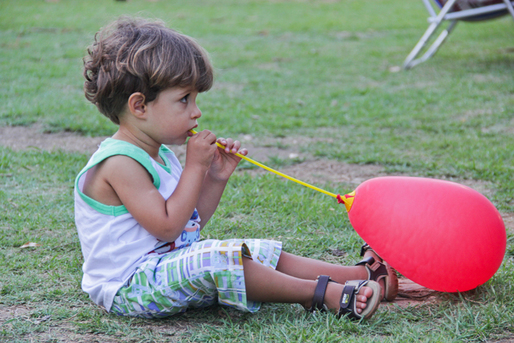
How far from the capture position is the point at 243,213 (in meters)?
2.81

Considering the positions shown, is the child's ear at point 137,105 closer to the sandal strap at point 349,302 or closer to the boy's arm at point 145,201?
the boy's arm at point 145,201

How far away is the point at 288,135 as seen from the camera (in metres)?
4.15

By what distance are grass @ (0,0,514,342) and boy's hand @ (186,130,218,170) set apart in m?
0.54

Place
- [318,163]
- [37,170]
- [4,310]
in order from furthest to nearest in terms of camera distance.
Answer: [318,163]
[37,170]
[4,310]

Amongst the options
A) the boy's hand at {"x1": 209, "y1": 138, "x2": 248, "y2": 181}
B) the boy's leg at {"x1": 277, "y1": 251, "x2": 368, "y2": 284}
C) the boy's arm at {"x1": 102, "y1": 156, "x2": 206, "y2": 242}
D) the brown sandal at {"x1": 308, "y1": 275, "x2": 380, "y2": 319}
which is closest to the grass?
the brown sandal at {"x1": 308, "y1": 275, "x2": 380, "y2": 319}

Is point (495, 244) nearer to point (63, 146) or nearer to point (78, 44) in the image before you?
point (63, 146)

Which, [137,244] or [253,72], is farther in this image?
[253,72]

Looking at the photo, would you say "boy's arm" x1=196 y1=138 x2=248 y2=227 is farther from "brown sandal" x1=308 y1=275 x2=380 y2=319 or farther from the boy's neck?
"brown sandal" x1=308 y1=275 x2=380 y2=319

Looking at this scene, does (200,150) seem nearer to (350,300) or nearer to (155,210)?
(155,210)

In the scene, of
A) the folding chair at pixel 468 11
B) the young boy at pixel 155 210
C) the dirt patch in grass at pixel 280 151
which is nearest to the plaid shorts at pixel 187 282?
the young boy at pixel 155 210

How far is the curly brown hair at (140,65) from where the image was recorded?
183 centimetres

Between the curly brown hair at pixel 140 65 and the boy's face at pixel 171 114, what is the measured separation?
0.08 ft

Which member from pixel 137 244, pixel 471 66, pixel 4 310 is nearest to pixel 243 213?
pixel 137 244

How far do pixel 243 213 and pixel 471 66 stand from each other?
15.0 feet
